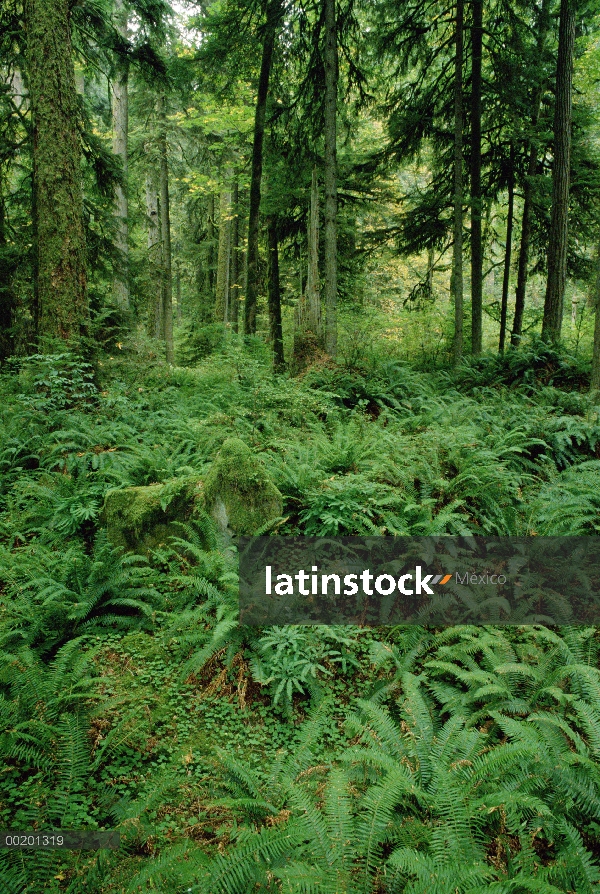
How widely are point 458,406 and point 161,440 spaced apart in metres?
4.78

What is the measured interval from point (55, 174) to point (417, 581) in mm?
6974

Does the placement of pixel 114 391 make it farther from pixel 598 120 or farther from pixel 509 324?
pixel 509 324

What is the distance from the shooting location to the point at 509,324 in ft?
68.2

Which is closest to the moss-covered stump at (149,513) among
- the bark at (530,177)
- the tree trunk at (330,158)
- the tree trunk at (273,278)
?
the tree trunk at (330,158)

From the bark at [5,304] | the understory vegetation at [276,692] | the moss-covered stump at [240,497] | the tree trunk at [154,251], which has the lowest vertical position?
the understory vegetation at [276,692]

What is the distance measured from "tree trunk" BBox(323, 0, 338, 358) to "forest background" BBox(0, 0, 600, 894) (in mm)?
54

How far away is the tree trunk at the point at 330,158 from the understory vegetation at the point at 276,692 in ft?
13.6

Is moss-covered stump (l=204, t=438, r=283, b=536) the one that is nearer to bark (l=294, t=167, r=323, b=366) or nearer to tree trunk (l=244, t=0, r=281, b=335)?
bark (l=294, t=167, r=323, b=366)

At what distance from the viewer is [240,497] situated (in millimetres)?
4949

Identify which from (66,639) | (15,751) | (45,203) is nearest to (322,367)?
(45,203)

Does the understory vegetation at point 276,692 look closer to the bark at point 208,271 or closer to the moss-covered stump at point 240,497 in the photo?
the moss-covered stump at point 240,497

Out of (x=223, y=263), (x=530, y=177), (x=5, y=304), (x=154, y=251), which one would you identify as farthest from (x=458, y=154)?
(x=223, y=263)

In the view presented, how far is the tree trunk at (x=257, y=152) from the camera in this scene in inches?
Result: 422

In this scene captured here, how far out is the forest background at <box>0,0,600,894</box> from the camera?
2.65 metres
